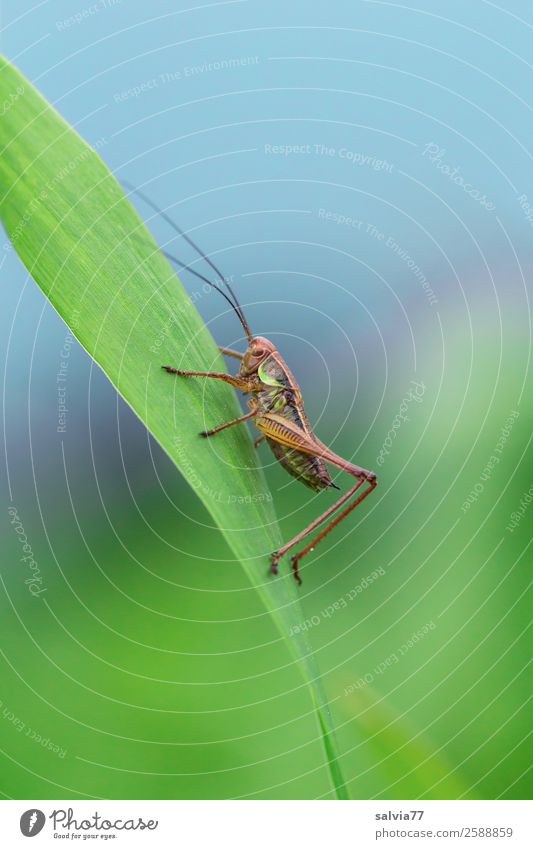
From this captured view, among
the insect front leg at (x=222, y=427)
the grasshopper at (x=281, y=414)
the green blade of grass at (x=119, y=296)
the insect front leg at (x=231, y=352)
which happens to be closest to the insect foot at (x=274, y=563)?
the green blade of grass at (x=119, y=296)

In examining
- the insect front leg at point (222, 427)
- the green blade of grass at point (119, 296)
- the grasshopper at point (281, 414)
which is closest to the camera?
the green blade of grass at point (119, 296)

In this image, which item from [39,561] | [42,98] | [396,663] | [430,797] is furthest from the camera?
[39,561]

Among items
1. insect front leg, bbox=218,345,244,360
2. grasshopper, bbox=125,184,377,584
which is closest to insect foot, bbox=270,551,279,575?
grasshopper, bbox=125,184,377,584

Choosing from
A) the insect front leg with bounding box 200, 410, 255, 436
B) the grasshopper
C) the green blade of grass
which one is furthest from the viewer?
the grasshopper

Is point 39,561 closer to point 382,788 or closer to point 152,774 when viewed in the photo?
point 152,774

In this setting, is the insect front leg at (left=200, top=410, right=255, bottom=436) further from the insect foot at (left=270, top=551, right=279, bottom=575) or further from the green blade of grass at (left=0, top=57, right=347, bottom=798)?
the insect foot at (left=270, top=551, right=279, bottom=575)

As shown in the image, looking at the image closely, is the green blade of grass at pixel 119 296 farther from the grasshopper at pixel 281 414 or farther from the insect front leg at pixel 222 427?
the grasshopper at pixel 281 414

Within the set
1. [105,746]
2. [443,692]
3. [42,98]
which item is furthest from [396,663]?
[42,98]

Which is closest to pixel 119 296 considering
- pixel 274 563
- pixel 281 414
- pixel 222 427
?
pixel 222 427
